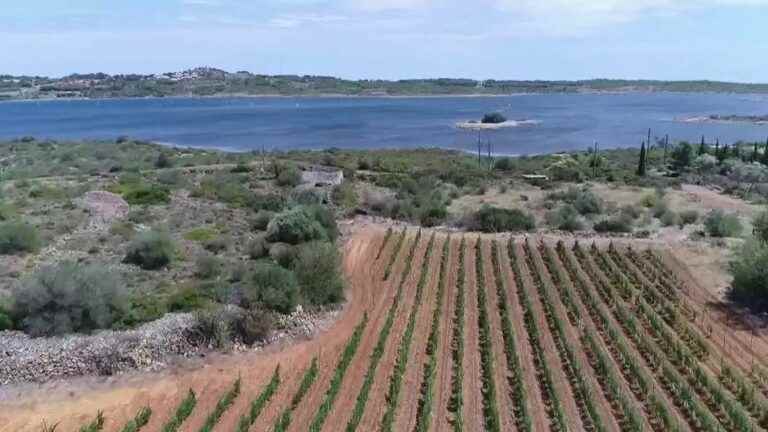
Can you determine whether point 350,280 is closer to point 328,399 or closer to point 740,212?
point 328,399

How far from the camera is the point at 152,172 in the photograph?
4819cm

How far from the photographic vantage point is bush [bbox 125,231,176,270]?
24250 millimetres

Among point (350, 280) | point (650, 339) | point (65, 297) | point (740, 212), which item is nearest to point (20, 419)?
point (65, 297)

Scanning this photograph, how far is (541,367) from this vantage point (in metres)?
17.6

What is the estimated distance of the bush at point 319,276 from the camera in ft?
71.6

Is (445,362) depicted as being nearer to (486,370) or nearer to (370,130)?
(486,370)

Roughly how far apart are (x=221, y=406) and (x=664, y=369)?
10.5m

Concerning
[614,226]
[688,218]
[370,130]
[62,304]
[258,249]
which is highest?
[62,304]

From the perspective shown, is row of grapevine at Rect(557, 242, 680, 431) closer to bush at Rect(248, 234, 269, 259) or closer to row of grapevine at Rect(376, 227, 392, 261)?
row of grapevine at Rect(376, 227, 392, 261)

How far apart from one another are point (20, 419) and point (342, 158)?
49349 mm

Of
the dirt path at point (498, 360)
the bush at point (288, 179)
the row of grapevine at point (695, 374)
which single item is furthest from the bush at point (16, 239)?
the row of grapevine at point (695, 374)

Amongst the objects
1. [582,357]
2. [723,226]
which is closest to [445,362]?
[582,357]

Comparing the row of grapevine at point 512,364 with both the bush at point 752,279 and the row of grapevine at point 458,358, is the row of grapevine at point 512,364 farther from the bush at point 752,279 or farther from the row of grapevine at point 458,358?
the bush at point 752,279

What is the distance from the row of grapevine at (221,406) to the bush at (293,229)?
1140cm
